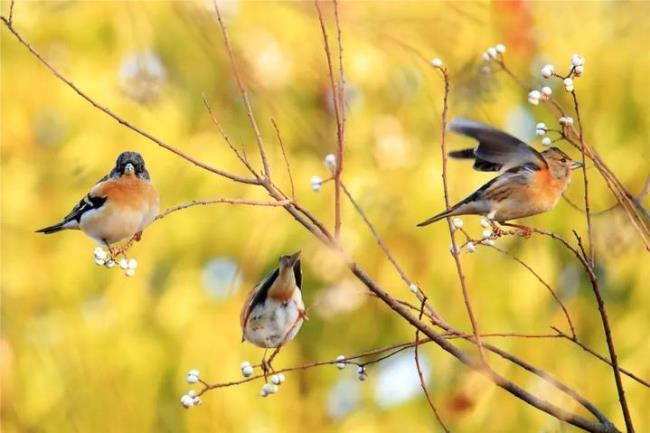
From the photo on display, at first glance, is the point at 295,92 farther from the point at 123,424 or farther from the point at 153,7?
the point at 123,424

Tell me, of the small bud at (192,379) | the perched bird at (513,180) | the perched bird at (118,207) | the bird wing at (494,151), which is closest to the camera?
the small bud at (192,379)

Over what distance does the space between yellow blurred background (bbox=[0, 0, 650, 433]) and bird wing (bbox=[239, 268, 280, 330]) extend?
1.10 metres

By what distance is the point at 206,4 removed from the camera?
10.3 feet

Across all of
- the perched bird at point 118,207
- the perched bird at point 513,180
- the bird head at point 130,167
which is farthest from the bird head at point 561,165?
the bird head at point 130,167

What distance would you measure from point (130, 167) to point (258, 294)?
502 millimetres

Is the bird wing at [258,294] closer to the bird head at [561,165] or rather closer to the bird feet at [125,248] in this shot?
the bird feet at [125,248]

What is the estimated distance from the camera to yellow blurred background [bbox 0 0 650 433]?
3.02m

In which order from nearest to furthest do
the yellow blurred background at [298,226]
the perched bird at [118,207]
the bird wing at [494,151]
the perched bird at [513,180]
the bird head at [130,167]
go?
the bird wing at [494,151]
the perched bird at [513,180]
the perched bird at [118,207]
the bird head at [130,167]
the yellow blurred background at [298,226]

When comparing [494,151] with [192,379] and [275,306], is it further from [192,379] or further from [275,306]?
[192,379]

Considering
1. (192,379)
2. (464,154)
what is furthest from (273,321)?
(464,154)

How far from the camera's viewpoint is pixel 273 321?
1.76 meters

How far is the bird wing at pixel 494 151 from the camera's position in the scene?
5.40 feet

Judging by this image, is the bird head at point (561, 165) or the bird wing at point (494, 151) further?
the bird head at point (561, 165)

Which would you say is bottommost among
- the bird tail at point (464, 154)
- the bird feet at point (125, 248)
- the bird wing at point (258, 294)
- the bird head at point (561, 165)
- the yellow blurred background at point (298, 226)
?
the bird feet at point (125, 248)
